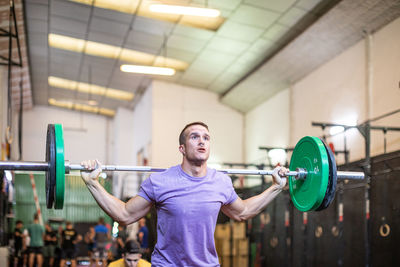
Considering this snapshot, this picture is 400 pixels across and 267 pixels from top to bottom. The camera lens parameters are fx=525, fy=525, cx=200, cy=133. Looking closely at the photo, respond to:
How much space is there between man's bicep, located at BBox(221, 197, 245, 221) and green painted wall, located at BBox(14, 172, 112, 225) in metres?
12.5

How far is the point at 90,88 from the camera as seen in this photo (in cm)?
1552

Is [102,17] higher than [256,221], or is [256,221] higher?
[102,17]

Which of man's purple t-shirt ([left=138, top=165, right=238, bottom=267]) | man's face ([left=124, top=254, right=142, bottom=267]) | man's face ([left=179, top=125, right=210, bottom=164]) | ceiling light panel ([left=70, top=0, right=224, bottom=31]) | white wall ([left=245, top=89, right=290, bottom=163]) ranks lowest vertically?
man's face ([left=124, top=254, right=142, bottom=267])

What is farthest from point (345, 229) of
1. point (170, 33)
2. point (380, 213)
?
point (170, 33)

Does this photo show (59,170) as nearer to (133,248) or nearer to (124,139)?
(133,248)

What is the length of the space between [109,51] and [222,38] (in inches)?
129

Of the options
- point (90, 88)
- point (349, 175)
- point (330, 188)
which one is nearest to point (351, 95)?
point (349, 175)

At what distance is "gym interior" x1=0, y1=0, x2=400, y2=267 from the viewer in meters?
6.31

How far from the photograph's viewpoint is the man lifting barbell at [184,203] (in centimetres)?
250

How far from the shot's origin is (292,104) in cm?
1088

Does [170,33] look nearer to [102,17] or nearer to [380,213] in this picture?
[102,17]

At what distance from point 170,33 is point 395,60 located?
14.6ft

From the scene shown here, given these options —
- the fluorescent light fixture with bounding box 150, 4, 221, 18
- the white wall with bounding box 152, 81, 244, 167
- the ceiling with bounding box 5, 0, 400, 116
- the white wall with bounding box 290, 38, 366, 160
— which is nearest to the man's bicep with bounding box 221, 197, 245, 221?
the fluorescent light fixture with bounding box 150, 4, 221, 18

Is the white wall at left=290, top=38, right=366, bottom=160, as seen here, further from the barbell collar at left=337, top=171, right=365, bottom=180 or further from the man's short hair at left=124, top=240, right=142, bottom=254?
the barbell collar at left=337, top=171, right=365, bottom=180
